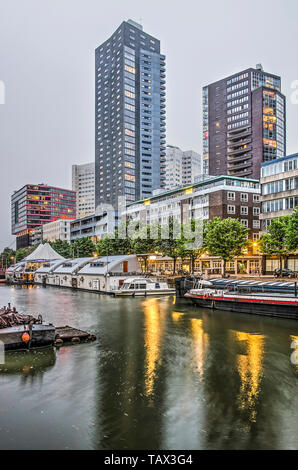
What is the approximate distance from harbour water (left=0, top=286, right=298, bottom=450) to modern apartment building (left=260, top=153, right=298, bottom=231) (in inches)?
2028

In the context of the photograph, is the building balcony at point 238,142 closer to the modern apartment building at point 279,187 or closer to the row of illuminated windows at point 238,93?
the row of illuminated windows at point 238,93

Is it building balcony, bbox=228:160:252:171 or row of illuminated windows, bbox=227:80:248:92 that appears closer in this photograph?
building balcony, bbox=228:160:252:171

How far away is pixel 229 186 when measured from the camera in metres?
98.8

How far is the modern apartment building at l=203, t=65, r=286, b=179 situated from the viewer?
6196 inches

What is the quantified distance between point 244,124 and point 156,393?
6630 inches

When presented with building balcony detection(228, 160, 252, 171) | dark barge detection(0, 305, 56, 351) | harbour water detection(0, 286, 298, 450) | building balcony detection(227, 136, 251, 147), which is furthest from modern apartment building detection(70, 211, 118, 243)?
harbour water detection(0, 286, 298, 450)

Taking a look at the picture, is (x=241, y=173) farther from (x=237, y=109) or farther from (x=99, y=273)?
(x=99, y=273)

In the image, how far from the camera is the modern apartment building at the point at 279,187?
246 ft

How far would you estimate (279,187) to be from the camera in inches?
3086

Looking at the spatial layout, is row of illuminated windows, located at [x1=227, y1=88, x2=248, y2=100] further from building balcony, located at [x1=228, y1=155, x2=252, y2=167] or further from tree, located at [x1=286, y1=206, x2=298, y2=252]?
tree, located at [x1=286, y1=206, x2=298, y2=252]

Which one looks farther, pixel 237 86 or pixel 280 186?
pixel 237 86

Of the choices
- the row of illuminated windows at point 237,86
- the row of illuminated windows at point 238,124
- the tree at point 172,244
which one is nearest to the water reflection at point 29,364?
the tree at point 172,244
